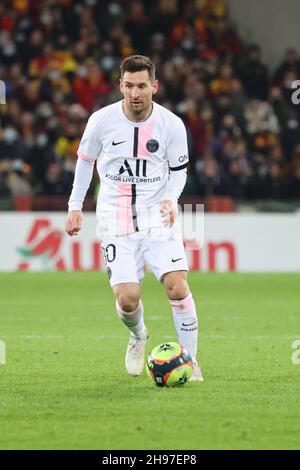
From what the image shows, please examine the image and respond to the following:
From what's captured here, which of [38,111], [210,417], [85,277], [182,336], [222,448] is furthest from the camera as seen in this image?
[38,111]

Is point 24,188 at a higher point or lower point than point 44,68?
lower

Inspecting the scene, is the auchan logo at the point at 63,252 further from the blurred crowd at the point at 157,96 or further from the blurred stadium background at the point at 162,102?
the blurred crowd at the point at 157,96

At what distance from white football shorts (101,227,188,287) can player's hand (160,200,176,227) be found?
0.98 ft

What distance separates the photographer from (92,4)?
2298cm

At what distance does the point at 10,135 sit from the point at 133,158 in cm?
1207

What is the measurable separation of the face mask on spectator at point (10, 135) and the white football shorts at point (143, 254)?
1183cm

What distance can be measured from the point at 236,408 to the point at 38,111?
14583mm

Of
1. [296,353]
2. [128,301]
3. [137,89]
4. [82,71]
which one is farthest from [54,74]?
[128,301]

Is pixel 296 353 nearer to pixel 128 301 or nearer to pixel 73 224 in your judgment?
pixel 128 301

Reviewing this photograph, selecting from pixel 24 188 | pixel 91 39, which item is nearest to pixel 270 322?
pixel 24 188

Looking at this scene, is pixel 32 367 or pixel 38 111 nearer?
pixel 32 367

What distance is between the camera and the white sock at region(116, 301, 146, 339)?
7918 millimetres

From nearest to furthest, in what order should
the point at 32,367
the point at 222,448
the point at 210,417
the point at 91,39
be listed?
the point at 222,448, the point at 210,417, the point at 32,367, the point at 91,39

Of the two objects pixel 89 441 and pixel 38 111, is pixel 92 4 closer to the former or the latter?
pixel 38 111
